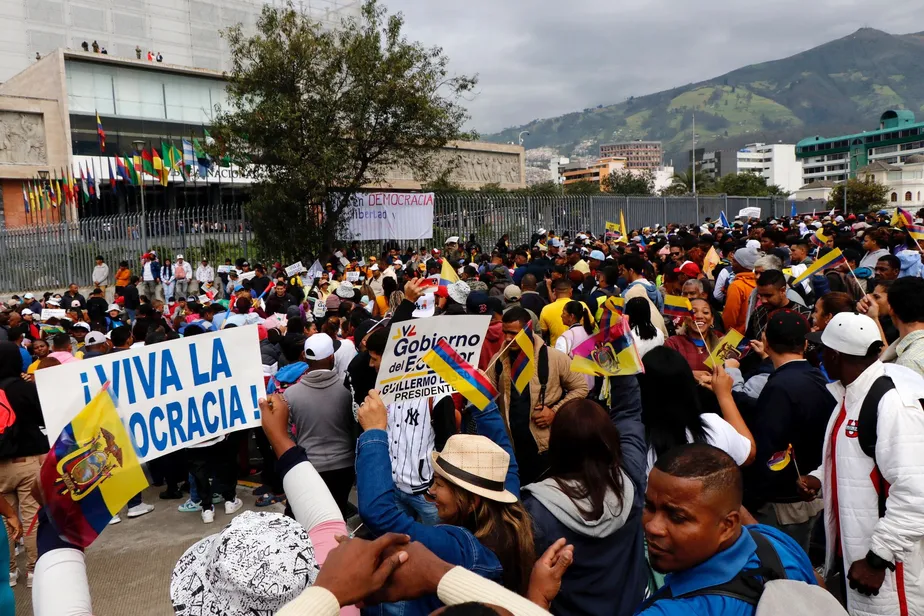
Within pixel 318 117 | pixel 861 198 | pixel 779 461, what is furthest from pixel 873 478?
pixel 861 198

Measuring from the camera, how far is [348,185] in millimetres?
20578

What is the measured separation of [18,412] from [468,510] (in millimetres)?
4641

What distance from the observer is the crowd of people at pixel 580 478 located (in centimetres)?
194

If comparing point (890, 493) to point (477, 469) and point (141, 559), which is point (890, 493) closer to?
point (477, 469)

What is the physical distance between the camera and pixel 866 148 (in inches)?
5802

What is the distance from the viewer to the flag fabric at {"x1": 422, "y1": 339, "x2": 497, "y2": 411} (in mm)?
3684

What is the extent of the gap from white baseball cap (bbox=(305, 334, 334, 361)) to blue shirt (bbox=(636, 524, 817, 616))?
372 cm

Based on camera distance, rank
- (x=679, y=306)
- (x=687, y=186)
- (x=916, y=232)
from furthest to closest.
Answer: (x=687, y=186) → (x=916, y=232) → (x=679, y=306)

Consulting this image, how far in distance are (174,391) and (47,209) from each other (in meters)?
37.3

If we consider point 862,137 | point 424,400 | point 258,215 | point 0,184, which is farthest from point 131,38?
point 862,137

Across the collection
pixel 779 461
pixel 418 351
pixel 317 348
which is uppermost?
pixel 418 351

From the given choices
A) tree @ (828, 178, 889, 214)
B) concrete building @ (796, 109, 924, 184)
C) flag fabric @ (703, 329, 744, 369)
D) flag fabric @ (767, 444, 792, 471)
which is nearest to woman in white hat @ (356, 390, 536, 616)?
flag fabric @ (767, 444, 792, 471)

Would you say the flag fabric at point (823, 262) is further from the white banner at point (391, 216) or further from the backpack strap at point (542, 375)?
the white banner at point (391, 216)

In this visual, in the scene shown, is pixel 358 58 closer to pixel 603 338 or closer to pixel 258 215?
pixel 258 215
